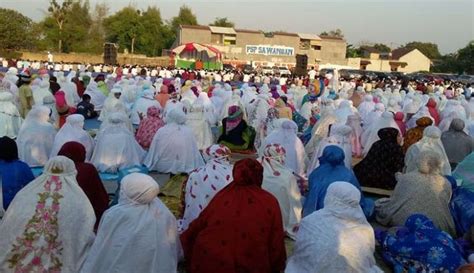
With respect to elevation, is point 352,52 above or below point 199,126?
above

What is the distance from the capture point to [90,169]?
4.47 metres

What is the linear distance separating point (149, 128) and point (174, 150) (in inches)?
49.9

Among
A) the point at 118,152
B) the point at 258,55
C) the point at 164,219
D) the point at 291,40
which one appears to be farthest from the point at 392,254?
the point at 291,40

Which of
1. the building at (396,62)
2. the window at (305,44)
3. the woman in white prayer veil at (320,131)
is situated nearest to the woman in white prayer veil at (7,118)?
the woman in white prayer veil at (320,131)

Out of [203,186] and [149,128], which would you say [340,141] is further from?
[149,128]

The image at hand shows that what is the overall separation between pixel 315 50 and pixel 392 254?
165 feet

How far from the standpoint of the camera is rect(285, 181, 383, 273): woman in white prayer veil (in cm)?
341

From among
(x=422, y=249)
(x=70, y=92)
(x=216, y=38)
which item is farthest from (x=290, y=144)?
(x=216, y=38)

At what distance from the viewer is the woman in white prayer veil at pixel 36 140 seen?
22.7 feet

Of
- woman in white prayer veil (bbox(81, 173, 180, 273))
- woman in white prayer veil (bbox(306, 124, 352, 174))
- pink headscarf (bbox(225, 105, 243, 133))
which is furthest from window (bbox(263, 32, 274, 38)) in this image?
woman in white prayer veil (bbox(81, 173, 180, 273))

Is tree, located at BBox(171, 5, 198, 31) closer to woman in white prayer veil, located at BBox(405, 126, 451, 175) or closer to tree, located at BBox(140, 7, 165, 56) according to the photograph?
tree, located at BBox(140, 7, 165, 56)

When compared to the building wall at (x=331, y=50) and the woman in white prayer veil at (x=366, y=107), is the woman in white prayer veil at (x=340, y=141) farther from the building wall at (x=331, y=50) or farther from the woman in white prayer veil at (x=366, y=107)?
the building wall at (x=331, y=50)

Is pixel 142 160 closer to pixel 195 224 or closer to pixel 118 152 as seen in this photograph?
pixel 118 152

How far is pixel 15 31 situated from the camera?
38.6 m
